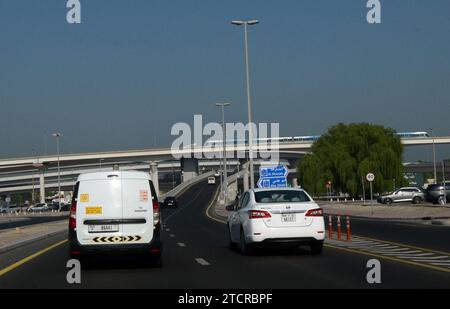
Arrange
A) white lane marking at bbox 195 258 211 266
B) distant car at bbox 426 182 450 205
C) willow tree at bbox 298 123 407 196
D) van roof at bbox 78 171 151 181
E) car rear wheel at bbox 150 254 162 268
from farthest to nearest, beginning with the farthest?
1. willow tree at bbox 298 123 407 196
2. distant car at bbox 426 182 450 205
3. white lane marking at bbox 195 258 211 266
4. car rear wheel at bbox 150 254 162 268
5. van roof at bbox 78 171 151 181

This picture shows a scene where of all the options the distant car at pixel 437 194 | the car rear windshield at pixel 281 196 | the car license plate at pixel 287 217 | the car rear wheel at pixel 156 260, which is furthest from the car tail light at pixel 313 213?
the distant car at pixel 437 194

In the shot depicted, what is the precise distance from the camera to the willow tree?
83.6 m

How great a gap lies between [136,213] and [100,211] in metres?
0.74

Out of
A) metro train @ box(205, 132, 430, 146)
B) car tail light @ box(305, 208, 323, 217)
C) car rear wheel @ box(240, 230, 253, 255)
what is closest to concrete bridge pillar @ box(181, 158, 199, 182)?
metro train @ box(205, 132, 430, 146)

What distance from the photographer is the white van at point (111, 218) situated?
15.9m

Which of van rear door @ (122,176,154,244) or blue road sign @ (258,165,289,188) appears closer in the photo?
van rear door @ (122,176,154,244)

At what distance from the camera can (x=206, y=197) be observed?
117312mm

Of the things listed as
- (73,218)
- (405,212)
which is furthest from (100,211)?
(405,212)

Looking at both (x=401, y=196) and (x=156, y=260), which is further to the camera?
(x=401, y=196)

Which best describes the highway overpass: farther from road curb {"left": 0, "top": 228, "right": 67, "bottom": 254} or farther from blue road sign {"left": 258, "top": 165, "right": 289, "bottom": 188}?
road curb {"left": 0, "top": 228, "right": 67, "bottom": 254}

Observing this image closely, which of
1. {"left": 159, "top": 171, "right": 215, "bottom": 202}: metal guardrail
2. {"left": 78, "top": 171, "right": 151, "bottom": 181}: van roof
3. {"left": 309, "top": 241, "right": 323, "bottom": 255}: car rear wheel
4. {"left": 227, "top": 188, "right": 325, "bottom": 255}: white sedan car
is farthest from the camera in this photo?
{"left": 159, "top": 171, "right": 215, "bottom": 202}: metal guardrail

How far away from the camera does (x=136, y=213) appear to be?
16.0 m

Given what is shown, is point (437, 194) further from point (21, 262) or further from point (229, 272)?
point (229, 272)
